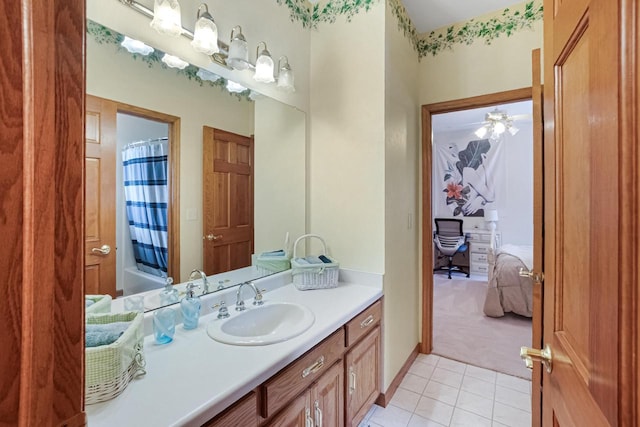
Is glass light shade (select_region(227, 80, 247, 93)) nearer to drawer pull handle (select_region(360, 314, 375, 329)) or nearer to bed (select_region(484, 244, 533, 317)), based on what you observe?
drawer pull handle (select_region(360, 314, 375, 329))

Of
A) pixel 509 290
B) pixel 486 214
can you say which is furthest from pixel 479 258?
pixel 509 290

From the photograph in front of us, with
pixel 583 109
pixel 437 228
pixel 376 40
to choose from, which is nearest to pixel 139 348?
pixel 583 109

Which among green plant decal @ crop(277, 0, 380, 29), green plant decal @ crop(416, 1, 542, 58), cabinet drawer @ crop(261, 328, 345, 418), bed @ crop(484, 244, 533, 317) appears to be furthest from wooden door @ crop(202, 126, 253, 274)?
bed @ crop(484, 244, 533, 317)

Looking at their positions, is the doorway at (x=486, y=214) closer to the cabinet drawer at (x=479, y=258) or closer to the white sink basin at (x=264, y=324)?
the cabinet drawer at (x=479, y=258)

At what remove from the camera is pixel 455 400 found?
76.7 inches

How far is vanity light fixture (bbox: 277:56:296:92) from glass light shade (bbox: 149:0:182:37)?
0.67m

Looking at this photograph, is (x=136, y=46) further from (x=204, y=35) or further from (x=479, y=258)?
(x=479, y=258)

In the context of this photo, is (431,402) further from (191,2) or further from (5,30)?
(191,2)

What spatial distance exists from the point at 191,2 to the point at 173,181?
0.84m

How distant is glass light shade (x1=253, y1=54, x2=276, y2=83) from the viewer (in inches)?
65.6

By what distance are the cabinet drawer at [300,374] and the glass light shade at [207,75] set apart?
54.9 inches

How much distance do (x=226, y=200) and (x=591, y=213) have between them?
1.52 meters

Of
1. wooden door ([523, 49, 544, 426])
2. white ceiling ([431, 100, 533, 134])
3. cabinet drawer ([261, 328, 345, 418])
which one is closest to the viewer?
cabinet drawer ([261, 328, 345, 418])

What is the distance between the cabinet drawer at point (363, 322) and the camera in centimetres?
148
